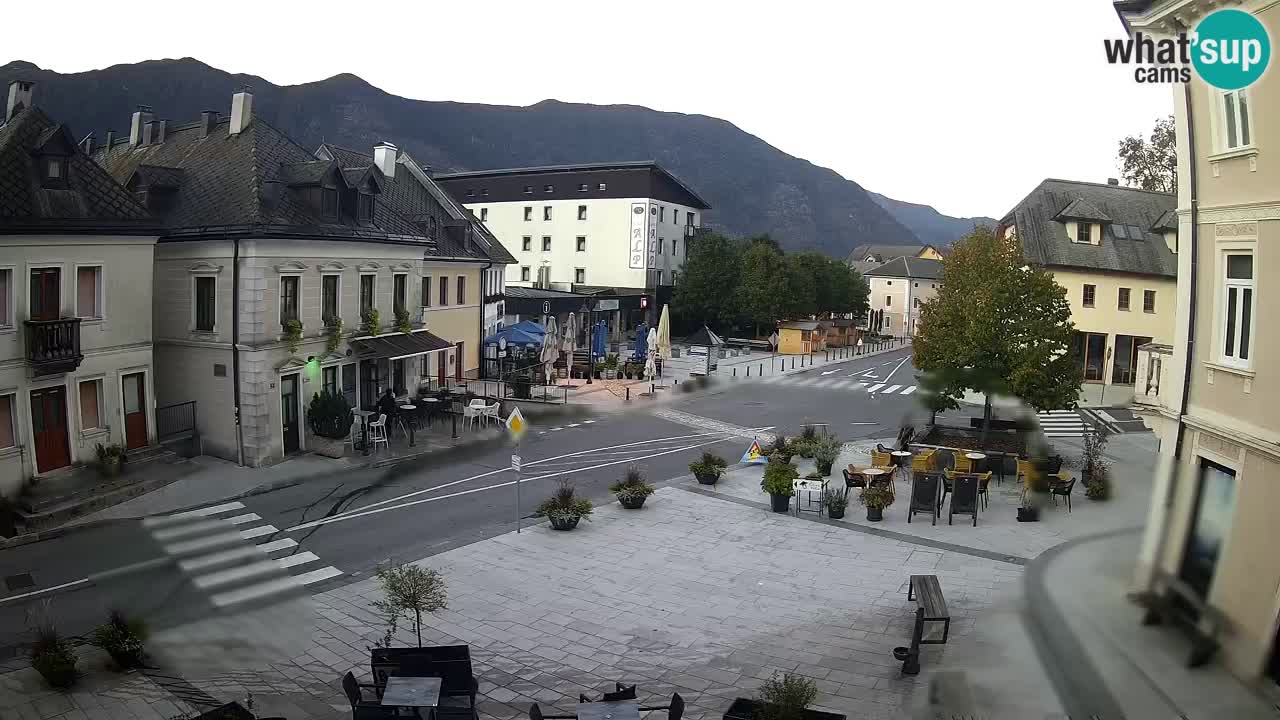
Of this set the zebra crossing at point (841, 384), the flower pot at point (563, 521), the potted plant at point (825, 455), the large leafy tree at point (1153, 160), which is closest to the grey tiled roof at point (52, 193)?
the flower pot at point (563, 521)

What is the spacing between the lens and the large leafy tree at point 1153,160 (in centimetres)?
4859

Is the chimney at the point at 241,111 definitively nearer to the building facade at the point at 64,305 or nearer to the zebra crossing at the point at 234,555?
the building facade at the point at 64,305

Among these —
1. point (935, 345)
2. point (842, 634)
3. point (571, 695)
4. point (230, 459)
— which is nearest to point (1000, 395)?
point (935, 345)

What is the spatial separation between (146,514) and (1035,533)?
A: 18050 mm

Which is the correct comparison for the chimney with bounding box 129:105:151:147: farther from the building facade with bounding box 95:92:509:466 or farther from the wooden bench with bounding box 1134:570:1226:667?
the wooden bench with bounding box 1134:570:1226:667

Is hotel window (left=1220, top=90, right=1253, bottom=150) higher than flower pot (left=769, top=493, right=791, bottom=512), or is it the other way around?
hotel window (left=1220, top=90, right=1253, bottom=150)

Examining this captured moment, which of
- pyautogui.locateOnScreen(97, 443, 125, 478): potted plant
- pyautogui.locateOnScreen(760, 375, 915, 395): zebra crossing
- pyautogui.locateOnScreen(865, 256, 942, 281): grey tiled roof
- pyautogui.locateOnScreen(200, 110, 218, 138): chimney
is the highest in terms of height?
pyautogui.locateOnScreen(200, 110, 218, 138): chimney

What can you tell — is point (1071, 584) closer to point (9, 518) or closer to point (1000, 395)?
point (1000, 395)

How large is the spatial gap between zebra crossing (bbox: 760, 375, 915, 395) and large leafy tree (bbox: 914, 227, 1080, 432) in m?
18.8

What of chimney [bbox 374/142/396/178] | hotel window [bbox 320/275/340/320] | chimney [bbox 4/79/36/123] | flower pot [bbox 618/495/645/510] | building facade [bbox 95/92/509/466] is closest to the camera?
flower pot [bbox 618/495/645/510]

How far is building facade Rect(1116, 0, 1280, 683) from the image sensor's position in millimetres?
8781

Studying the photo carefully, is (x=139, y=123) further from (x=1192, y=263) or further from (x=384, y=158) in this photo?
(x=1192, y=263)

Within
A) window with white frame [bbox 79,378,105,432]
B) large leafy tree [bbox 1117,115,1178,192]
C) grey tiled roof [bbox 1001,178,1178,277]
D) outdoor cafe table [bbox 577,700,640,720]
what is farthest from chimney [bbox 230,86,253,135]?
large leafy tree [bbox 1117,115,1178,192]

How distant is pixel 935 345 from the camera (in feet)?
82.5
